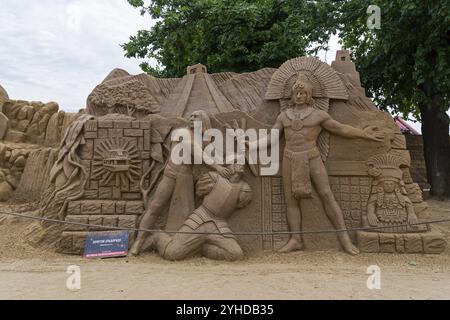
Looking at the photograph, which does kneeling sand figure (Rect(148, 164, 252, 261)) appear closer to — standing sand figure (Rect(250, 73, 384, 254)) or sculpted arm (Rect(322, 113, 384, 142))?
standing sand figure (Rect(250, 73, 384, 254))

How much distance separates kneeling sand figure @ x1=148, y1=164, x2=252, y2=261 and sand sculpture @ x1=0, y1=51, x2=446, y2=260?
0.5 inches

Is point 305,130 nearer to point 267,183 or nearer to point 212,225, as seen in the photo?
point 267,183

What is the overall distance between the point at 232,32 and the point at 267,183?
19.9ft

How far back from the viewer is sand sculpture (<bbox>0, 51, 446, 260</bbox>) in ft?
16.5

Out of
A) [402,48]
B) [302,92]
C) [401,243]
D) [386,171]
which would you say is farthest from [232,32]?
[401,243]

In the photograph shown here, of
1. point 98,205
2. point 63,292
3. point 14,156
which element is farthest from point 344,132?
point 14,156

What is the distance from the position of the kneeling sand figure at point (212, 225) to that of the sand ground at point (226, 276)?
0.14m

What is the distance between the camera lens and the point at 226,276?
13.6 ft

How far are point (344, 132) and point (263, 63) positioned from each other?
534 centimetres

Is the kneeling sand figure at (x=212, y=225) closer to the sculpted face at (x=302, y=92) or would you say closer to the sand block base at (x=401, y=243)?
the sculpted face at (x=302, y=92)

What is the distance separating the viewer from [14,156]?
797 centimetres

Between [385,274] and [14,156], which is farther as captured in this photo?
[14,156]
